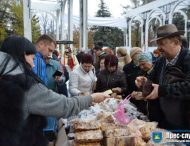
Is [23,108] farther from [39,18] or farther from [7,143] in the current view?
[39,18]

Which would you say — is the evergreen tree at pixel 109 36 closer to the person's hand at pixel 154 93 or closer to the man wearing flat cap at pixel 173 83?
the man wearing flat cap at pixel 173 83

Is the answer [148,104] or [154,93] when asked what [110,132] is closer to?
[154,93]

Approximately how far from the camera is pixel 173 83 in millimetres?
2295

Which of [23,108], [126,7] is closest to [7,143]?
[23,108]

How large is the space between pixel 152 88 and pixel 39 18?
27932 mm

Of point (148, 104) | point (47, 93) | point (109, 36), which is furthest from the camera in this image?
point (109, 36)

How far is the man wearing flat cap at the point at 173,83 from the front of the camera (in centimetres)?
223

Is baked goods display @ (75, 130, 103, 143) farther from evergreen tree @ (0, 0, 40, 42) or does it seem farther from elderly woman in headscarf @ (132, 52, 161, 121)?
evergreen tree @ (0, 0, 40, 42)

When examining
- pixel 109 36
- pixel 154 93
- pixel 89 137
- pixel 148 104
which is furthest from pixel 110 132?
pixel 109 36

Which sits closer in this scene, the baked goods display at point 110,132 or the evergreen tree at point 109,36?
the baked goods display at point 110,132

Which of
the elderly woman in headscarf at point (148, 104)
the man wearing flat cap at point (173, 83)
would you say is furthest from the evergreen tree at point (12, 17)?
the man wearing flat cap at point (173, 83)

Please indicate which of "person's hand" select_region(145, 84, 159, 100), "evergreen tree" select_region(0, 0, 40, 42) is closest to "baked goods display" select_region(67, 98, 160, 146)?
"person's hand" select_region(145, 84, 159, 100)

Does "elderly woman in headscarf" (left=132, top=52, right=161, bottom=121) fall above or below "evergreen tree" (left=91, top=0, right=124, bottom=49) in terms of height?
below

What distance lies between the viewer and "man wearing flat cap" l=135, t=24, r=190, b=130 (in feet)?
7.31
